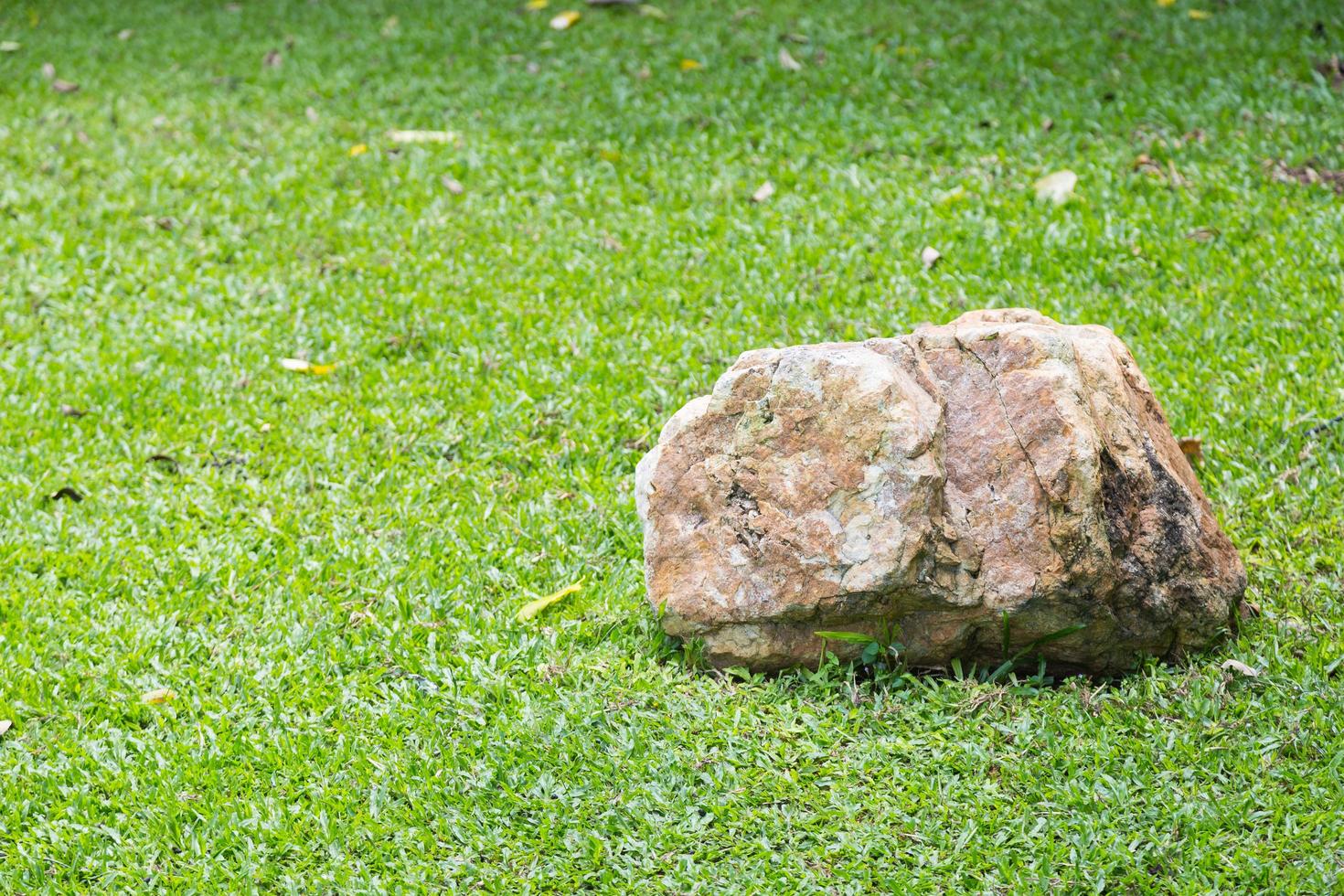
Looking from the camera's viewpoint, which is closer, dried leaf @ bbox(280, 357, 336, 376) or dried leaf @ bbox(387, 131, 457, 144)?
dried leaf @ bbox(280, 357, 336, 376)

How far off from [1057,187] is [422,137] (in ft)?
10.9

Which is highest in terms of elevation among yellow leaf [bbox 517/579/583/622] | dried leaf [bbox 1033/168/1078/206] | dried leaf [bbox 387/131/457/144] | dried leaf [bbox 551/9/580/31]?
dried leaf [bbox 551/9/580/31]

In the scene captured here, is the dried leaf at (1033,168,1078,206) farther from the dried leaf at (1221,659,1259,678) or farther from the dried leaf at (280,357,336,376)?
the dried leaf at (280,357,336,376)

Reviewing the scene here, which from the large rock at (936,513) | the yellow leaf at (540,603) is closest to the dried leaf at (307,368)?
the yellow leaf at (540,603)

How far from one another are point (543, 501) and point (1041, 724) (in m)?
1.78

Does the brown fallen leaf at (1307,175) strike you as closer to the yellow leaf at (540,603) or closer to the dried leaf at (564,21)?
the yellow leaf at (540,603)

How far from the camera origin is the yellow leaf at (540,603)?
361cm

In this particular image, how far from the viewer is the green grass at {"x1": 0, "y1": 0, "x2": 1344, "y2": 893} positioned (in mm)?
2898

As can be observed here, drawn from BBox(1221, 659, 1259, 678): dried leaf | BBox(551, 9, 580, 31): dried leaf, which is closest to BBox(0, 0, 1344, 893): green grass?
BBox(1221, 659, 1259, 678): dried leaf

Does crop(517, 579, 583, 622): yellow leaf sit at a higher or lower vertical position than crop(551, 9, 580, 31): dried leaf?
lower

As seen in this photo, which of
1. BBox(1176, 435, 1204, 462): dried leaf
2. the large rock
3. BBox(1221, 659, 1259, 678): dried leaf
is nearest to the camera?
the large rock

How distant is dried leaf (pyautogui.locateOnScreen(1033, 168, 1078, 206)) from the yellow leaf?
3203mm

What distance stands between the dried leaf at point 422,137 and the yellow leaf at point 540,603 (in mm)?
3845

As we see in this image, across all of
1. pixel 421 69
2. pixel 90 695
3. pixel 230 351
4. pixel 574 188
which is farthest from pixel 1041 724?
pixel 421 69
